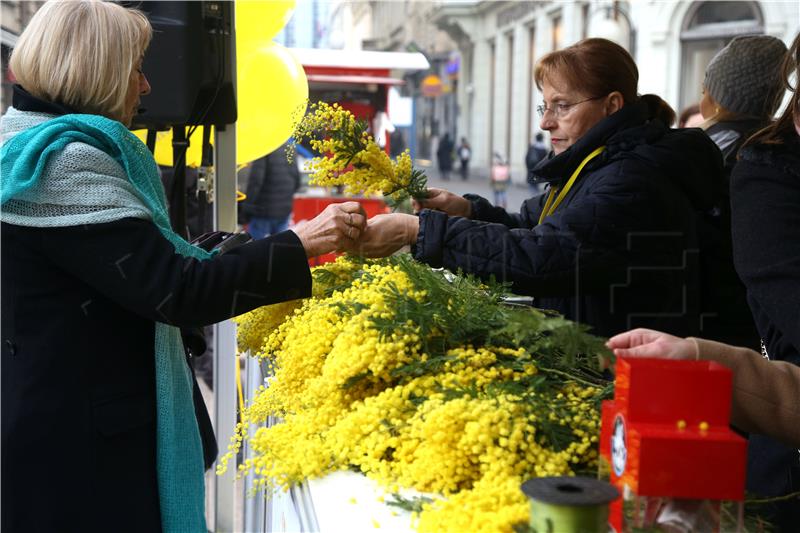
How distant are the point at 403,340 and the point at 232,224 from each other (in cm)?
205

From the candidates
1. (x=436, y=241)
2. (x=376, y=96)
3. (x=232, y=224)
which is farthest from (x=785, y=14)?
(x=436, y=241)

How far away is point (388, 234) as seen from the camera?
2.35 m

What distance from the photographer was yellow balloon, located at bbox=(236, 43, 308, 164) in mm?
4266

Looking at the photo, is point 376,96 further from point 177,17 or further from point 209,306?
point 209,306

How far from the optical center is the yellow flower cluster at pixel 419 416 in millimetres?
1263

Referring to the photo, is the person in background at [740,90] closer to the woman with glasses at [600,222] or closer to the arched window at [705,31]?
the woman with glasses at [600,222]

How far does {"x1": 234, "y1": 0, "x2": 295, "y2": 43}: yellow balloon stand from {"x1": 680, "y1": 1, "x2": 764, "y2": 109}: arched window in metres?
10.7

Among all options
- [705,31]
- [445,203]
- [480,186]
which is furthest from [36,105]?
[480,186]

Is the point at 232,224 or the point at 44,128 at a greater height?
the point at 44,128

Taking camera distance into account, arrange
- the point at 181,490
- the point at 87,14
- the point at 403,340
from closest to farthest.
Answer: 1. the point at 403,340
2. the point at 87,14
3. the point at 181,490

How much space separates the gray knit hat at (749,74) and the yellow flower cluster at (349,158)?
1.62 metres

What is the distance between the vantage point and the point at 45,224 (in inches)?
67.1

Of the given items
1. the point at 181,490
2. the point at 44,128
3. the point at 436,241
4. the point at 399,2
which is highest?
the point at 399,2

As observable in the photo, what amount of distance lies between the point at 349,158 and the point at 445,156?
25325 mm
